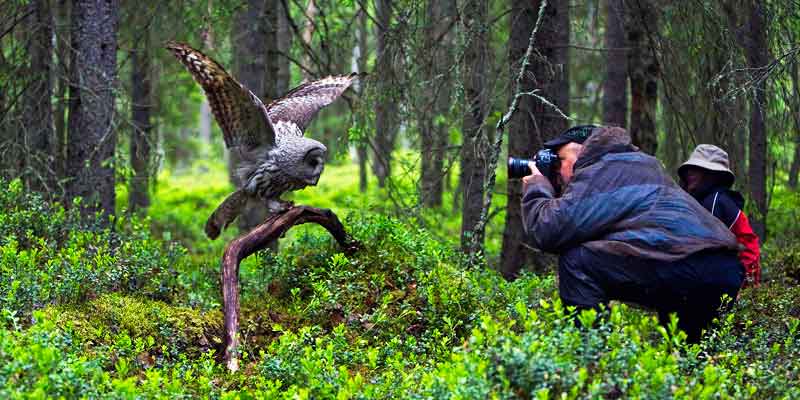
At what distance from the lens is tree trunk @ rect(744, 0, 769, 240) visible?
722 centimetres

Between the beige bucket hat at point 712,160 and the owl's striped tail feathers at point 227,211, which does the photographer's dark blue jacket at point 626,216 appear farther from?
the owl's striped tail feathers at point 227,211

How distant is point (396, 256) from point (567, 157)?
7.67 ft

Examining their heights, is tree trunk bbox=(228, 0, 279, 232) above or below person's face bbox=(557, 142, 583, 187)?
above

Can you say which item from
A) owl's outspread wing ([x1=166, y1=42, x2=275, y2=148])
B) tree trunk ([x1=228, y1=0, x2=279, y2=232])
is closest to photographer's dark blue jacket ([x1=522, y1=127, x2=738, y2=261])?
owl's outspread wing ([x1=166, y1=42, x2=275, y2=148])

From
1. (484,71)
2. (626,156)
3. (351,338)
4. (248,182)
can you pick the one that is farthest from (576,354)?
(484,71)

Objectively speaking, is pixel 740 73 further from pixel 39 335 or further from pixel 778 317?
pixel 39 335

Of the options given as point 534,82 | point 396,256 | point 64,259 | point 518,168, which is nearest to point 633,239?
point 518,168

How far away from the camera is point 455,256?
7.75 metres

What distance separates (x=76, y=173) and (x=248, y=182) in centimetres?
320

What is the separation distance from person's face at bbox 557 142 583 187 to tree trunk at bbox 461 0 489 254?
1.43m

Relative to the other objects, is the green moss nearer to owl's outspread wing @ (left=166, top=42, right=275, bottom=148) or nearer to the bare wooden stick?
the bare wooden stick

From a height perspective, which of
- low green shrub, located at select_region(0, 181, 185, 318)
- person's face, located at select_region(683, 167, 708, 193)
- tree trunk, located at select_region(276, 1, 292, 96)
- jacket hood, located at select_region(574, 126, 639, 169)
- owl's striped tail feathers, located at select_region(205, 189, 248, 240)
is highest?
tree trunk, located at select_region(276, 1, 292, 96)

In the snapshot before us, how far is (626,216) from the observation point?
5.09 m

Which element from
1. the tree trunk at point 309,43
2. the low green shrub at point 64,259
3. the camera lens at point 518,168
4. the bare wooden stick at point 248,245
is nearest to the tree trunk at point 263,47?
the tree trunk at point 309,43
